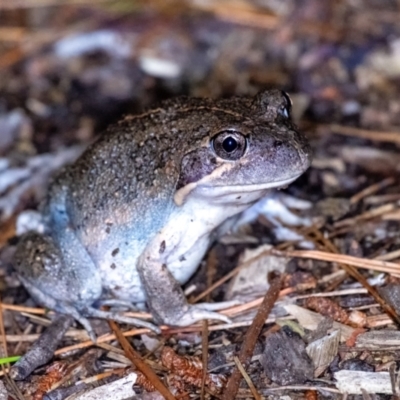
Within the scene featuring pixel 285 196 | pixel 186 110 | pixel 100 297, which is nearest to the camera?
pixel 186 110

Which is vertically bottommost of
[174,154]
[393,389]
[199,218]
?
[393,389]

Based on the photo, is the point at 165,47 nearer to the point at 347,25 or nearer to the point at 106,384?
the point at 347,25

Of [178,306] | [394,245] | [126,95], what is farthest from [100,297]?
[126,95]

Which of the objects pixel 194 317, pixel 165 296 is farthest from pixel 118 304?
pixel 194 317

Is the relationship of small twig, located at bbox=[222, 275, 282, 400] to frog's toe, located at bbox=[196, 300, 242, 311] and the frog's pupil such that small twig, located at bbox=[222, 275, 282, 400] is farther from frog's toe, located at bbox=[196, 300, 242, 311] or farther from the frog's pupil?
the frog's pupil

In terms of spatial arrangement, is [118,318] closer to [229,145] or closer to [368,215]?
[229,145]
